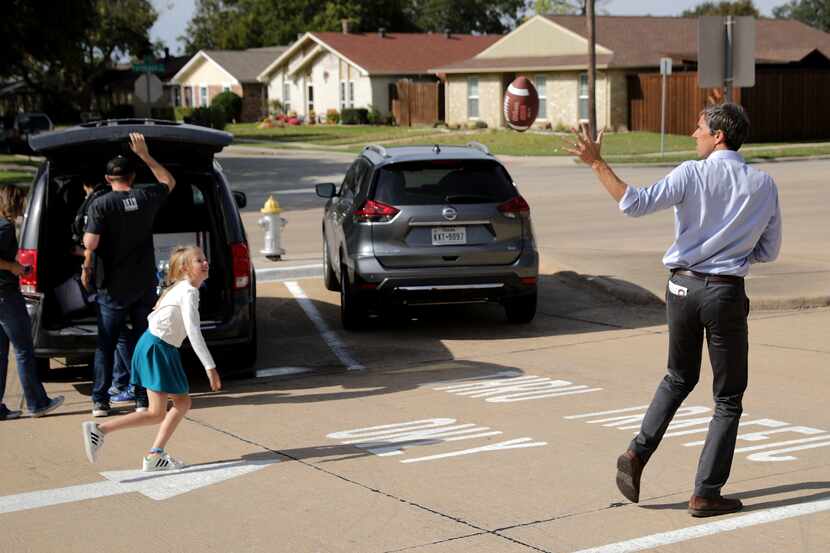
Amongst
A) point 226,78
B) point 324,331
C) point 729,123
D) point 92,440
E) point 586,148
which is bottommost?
point 324,331

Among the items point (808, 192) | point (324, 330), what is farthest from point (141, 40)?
point (324, 330)

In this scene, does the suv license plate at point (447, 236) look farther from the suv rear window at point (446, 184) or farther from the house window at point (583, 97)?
the house window at point (583, 97)

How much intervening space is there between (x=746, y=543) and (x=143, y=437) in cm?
397

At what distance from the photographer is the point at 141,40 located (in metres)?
90.9

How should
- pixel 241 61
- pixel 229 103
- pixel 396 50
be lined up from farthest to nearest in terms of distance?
pixel 241 61 → pixel 229 103 → pixel 396 50

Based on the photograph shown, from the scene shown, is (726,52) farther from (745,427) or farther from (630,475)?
(630,475)

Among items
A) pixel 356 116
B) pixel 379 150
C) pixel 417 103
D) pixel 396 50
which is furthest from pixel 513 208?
pixel 396 50

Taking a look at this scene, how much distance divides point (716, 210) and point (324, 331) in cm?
643

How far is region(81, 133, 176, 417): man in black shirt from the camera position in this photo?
8562 millimetres

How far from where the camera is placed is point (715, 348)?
6066 mm

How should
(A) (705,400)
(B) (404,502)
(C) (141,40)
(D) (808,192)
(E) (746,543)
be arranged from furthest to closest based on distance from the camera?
(C) (141,40), (D) (808,192), (A) (705,400), (B) (404,502), (E) (746,543)

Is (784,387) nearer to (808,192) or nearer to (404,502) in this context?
(404,502)

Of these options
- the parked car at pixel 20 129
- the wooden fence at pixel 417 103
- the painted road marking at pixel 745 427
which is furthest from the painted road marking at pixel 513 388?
the wooden fence at pixel 417 103

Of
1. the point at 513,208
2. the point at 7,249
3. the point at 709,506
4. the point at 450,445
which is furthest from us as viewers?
the point at 513,208
